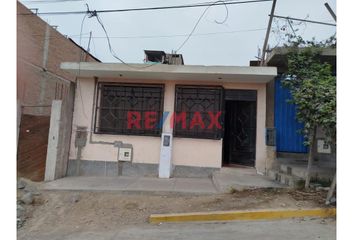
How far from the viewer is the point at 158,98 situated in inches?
340

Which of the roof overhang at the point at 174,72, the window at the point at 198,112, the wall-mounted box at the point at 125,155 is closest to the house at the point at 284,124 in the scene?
the roof overhang at the point at 174,72

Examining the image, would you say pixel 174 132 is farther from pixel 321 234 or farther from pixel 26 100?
pixel 26 100

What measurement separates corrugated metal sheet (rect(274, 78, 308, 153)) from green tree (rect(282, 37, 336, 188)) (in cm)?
105

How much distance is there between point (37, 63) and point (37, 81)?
85cm

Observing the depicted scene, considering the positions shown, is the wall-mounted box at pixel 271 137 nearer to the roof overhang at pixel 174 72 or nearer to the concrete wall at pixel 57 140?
the roof overhang at pixel 174 72

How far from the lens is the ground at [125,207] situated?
16.5ft

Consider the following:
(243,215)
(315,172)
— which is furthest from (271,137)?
(243,215)

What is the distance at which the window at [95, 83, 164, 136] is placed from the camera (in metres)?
8.62

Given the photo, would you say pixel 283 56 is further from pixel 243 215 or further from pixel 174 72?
pixel 243 215

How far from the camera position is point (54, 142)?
8000mm

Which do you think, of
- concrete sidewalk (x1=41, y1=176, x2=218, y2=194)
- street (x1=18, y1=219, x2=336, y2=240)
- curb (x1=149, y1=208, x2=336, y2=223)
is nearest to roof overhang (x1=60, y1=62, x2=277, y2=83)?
concrete sidewalk (x1=41, y1=176, x2=218, y2=194)

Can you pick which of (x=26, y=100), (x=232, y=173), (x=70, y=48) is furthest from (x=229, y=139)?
(x=70, y=48)

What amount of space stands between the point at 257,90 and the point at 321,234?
4958 millimetres

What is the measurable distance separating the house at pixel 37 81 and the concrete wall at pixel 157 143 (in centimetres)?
40
